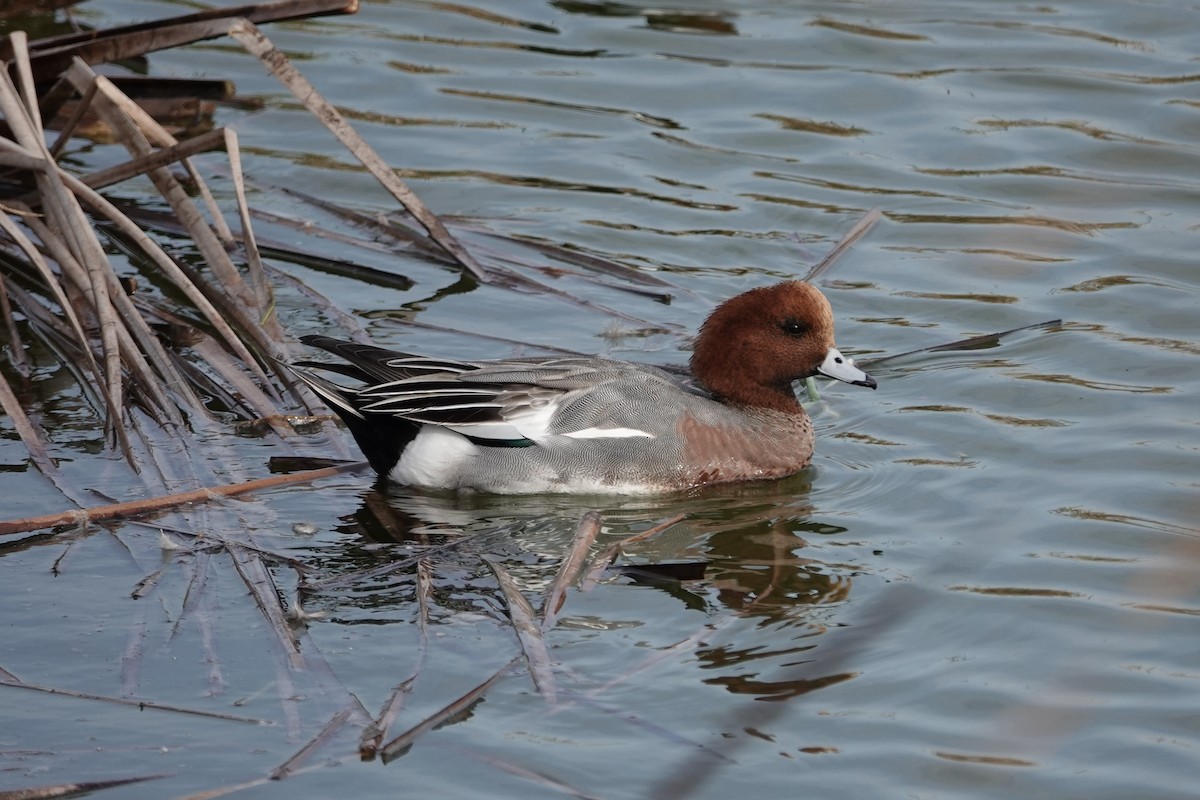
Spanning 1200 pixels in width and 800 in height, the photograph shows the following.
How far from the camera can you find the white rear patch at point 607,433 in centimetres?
625

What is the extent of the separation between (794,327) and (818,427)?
0.55 meters

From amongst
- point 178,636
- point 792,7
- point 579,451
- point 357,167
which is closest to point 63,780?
point 178,636

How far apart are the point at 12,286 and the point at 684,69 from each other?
525 cm

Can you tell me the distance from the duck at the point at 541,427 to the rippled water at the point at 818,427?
0.12m

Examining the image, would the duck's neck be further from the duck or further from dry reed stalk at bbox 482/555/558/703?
dry reed stalk at bbox 482/555/558/703

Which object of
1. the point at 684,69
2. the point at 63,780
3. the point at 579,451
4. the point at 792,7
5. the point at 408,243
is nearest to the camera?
the point at 63,780

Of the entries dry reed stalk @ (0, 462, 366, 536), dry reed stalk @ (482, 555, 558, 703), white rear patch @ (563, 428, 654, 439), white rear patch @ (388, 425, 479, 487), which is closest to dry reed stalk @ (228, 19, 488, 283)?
white rear patch @ (388, 425, 479, 487)

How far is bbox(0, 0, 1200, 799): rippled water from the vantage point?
438cm

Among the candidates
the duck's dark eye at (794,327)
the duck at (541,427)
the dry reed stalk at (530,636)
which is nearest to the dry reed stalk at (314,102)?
the duck at (541,427)

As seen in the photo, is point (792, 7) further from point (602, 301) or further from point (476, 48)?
point (602, 301)

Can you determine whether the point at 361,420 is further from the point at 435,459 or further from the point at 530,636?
the point at 530,636

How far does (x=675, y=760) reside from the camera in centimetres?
430

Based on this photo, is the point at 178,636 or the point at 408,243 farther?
the point at 408,243

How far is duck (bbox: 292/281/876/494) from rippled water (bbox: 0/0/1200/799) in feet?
0.40
